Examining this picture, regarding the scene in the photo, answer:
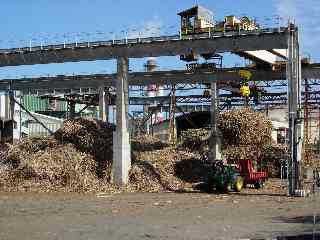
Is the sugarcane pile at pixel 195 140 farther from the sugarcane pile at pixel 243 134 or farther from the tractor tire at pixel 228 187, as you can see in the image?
the tractor tire at pixel 228 187

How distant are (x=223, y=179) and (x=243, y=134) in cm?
1274

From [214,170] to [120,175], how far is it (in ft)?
18.0

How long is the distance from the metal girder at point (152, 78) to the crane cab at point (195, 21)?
541 centimetres

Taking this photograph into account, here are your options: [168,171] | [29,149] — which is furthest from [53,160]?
[168,171]

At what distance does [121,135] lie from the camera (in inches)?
1395

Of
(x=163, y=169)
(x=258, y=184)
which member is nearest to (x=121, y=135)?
(x=163, y=169)

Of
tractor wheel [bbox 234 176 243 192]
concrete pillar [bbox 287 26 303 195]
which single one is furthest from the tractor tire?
concrete pillar [bbox 287 26 303 195]

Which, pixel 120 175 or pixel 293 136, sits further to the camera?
pixel 120 175

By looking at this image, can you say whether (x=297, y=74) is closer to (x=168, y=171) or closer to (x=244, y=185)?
(x=244, y=185)

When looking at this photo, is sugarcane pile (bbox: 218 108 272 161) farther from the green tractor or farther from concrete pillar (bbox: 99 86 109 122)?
concrete pillar (bbox: 99 86 109 122)

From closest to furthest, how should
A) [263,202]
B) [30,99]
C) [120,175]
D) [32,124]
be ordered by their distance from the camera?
[263,202]
[120,175]
[32,124]
[30,99]

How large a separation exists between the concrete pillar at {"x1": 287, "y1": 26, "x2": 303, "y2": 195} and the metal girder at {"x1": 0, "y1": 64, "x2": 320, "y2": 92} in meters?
7.53

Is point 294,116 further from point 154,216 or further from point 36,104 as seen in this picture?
point 36,104

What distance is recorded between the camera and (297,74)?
106 feet
